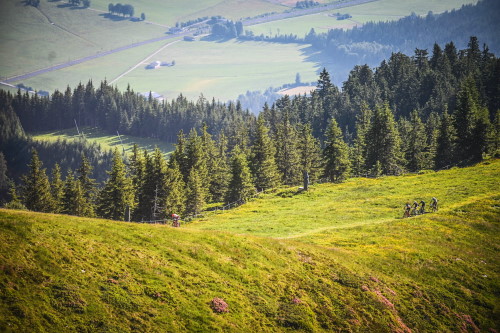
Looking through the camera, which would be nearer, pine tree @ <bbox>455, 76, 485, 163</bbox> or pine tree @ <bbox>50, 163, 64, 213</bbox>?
pine tree @ <bbox>50, 163, 64, 213</bbox>

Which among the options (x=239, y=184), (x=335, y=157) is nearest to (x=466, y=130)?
(x=335, y=157)

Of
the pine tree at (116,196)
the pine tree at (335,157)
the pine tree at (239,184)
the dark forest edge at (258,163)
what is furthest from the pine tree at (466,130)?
the pine tree at (116,196)

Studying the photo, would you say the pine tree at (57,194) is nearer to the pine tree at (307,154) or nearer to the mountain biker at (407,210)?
the pine tree at (307,154)

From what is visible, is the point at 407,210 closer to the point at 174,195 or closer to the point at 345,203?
the point at 345,203

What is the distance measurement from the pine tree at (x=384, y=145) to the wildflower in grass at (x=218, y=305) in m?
79.7

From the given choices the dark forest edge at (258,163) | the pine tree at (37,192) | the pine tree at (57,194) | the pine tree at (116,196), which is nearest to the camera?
the pine tree at (116,196)

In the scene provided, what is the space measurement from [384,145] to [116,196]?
6200 centimetres

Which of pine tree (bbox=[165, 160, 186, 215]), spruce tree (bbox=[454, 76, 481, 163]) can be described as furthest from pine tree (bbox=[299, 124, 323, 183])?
pine tree (bbox=[165, 160, 186, 215])

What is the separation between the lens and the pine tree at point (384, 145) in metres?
105

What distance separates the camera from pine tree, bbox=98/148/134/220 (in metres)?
81.1

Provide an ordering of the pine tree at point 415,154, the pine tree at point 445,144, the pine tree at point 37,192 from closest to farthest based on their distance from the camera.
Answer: the pine tree at point 37,192 < the pine tree at point 445,144 < the pine tree at point 415,154

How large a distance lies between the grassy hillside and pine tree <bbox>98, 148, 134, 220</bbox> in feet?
115

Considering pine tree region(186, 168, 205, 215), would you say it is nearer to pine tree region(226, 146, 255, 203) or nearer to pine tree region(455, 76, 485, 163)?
pine tree region(226, 146, 255, 203)

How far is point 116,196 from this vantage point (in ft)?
267
